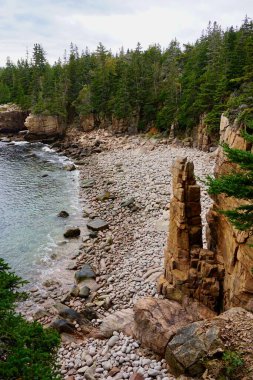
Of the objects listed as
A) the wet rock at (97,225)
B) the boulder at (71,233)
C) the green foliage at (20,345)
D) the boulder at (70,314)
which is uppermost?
the green foliage at (20,345)

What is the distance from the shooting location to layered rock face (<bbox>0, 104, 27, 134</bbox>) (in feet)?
234

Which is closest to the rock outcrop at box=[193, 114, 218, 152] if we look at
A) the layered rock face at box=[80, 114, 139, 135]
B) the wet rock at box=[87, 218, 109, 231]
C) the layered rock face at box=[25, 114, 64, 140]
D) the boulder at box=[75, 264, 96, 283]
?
the layered rock face at box=[80, 114, 139, 135]

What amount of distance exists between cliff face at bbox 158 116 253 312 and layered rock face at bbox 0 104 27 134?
2609 inches

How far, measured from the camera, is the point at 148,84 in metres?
59.9

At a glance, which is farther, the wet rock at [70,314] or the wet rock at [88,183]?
the wet rock at [88,183]

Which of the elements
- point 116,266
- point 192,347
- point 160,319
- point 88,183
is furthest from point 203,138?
point 192,347

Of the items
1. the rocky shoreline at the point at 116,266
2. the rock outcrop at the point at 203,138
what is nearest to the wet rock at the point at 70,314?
the rocky shoreline at the point at 116,266

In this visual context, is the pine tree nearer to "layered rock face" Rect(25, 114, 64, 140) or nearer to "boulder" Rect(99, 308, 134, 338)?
"boulder" Rect(99, 308, 134, 338)

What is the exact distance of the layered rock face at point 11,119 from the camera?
2810 inches

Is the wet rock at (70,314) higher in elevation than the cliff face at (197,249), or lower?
lower

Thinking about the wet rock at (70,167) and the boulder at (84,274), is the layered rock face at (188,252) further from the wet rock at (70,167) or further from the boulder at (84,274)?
the wet rock at (70,167)

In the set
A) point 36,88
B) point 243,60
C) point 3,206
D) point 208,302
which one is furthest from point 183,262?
point 36,88

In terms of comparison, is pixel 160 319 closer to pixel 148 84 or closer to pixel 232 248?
pixel 232 248

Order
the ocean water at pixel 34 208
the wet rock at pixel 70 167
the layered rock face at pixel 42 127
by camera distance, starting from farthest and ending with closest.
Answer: the layered rock face at pixel 42 127
the wet rock at pixel 70 167
the ocean water at pixel 34 208
